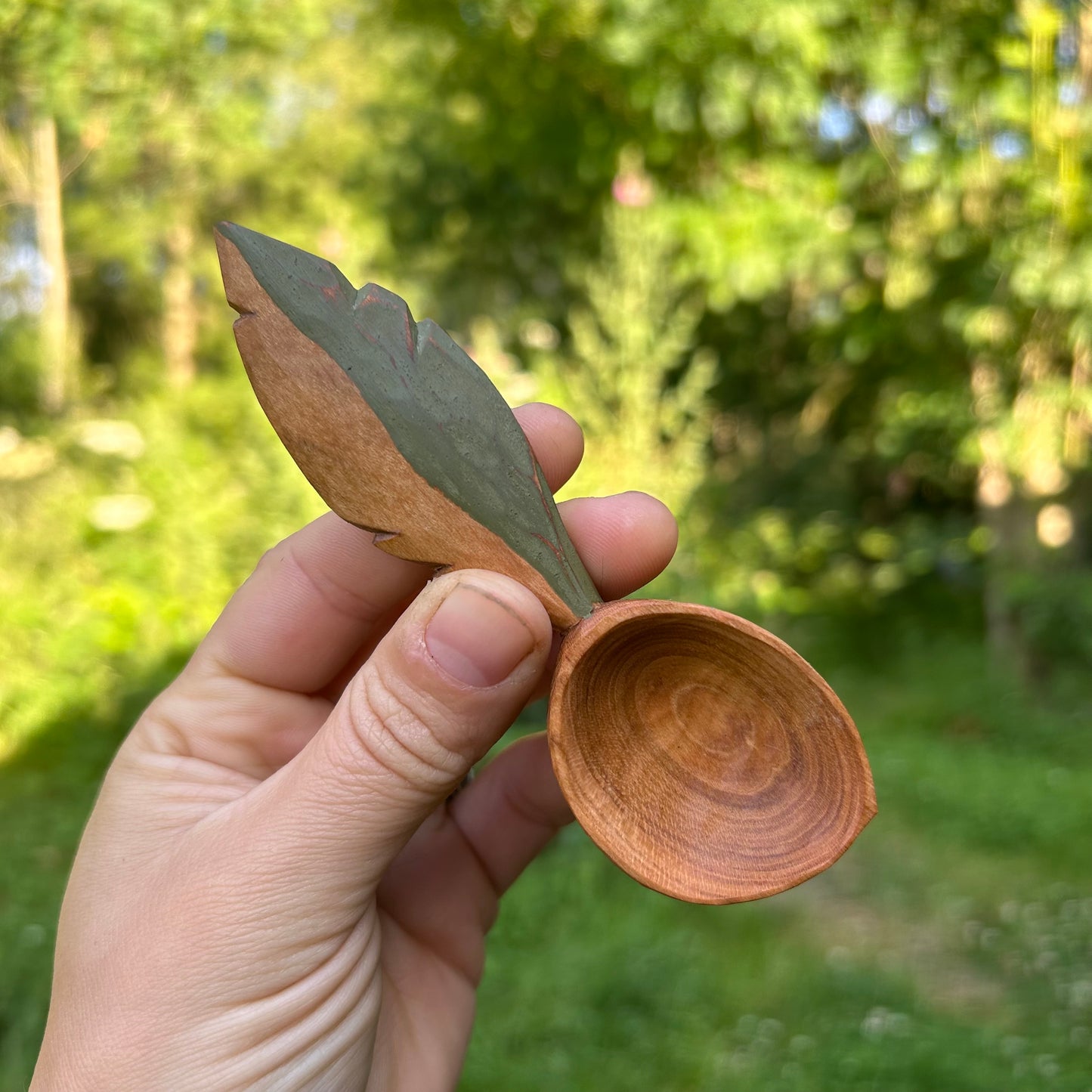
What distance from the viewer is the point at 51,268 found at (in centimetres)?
858

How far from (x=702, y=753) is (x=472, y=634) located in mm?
342

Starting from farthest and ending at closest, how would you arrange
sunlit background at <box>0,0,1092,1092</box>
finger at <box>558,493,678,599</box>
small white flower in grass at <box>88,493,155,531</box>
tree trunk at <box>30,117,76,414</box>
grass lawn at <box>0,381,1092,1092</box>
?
tree trunk at <box>30,117,76,414</box>
small white flower in grass at <box>88,493,155,531</box>
sunlit background at <box>0,0,1092,1092</box>
grass lawn at <box>0,381,1092,1092</box>
finger at <box>558,493,678,599</box>

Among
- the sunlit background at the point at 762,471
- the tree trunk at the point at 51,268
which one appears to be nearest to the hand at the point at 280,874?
the sunlit background at the point at 762,471

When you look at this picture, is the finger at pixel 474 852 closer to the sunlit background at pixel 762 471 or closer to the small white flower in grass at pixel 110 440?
the sunlit background at pixel 762 471

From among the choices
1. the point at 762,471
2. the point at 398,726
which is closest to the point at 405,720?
the point at 398,726

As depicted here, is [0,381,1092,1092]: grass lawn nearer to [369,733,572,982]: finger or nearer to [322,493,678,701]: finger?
[369,733,572,982]: finger

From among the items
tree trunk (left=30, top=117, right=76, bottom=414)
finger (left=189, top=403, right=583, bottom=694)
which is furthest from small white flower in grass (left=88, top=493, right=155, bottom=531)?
tree trunk (left=30, top=117, right=76, bottom=414)

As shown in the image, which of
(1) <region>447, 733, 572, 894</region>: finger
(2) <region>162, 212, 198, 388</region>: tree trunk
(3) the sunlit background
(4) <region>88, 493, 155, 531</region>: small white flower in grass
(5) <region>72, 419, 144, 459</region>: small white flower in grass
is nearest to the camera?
(1) <region>447, 733, 572, 894</region>: finger

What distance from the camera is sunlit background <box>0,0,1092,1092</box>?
2340 millimetres

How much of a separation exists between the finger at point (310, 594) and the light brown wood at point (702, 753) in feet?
1.45

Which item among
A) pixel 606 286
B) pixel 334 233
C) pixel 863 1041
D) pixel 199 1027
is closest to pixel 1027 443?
pixel 606 286

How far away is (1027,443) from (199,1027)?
4.22m

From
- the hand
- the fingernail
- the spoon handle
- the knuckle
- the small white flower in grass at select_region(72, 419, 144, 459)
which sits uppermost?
the spoon handle

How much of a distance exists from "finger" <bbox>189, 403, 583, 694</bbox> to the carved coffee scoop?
34 centimetres
